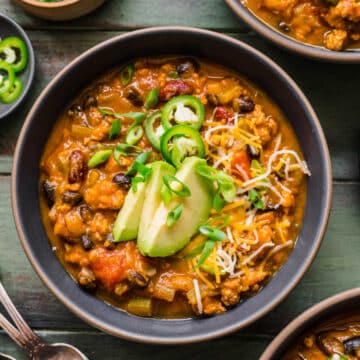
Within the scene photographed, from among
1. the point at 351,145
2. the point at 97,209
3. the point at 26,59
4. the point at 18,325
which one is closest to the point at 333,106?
the point at 351,145

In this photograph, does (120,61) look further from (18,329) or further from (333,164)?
Answer: (18,329)

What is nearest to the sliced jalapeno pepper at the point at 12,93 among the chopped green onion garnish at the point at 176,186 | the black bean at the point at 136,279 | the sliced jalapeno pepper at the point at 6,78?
the sliced jalapeno pepper at the point at 6,78

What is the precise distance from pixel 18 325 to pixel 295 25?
207cm

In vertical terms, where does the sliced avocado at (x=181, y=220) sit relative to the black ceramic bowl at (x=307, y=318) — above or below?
above

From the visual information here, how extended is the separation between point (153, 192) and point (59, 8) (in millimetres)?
1091

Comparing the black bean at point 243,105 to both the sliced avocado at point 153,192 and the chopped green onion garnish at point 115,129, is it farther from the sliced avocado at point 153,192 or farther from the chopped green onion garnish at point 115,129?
the chopped green onion garnish at point 115,129

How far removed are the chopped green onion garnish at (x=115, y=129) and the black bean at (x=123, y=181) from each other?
215 mm

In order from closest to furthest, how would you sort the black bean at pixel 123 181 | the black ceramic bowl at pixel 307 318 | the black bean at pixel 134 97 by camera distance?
the black ceramic bowl at pixel 307 318, the black bean at pixel 123 181, the black bean at pixel 134 97

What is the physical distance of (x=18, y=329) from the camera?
359cm

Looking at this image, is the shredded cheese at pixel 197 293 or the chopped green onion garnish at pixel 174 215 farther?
the shredded cheese at pixel 197 293

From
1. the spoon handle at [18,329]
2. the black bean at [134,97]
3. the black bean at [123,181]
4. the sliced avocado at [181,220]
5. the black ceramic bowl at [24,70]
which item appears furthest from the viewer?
the black ceramic bowl at [24,70]

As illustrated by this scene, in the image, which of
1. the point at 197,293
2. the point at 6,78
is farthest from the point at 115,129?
the point at 197,293

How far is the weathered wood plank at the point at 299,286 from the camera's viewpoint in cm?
362

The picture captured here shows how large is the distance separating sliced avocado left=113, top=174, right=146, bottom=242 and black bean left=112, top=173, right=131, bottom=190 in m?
0.04
